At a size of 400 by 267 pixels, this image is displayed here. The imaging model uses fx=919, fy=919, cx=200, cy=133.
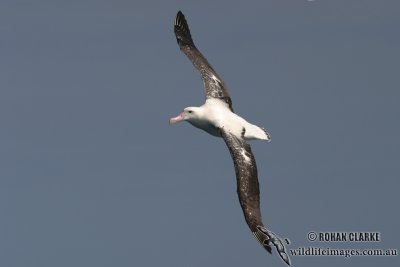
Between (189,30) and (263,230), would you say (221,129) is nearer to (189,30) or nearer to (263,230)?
(263,230)

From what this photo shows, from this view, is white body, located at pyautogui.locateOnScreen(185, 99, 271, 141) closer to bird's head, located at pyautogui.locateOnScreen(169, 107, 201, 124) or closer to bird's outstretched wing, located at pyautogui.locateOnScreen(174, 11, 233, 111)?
bird's head, located at pyautogui.locateOnScreen(169, 107, 201, 124)

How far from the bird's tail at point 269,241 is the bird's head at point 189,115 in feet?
22.0

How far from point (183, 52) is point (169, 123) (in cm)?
512

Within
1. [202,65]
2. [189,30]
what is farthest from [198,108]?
[189,30]

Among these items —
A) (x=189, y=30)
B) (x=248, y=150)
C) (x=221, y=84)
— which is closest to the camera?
(x=248, y=150)

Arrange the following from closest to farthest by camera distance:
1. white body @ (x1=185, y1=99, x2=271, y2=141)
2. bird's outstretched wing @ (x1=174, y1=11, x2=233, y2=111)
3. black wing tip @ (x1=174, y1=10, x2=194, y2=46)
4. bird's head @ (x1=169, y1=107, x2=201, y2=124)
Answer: white body @ (x1=185, y1=99, x2=271, y2=141) → bird's head @ (x1=169, y1=107, x2=201, y2=124) → bird's outstretched wing @ (x1=174, y1=11, x2=233, y2=111) → black wing tip @ (x1=174, y1=10, x2=194, y2=46)

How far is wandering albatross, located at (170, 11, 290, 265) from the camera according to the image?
88.1ft

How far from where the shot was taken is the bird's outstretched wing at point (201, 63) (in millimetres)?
34156

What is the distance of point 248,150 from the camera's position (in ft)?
98.5

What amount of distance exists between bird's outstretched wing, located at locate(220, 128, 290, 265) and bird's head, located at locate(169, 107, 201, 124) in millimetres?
1411

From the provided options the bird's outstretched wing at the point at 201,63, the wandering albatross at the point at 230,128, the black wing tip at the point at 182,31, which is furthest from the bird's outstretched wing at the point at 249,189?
the black wing tip at the point at 182,31

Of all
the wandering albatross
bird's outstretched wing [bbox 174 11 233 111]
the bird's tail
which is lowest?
the bird's tail

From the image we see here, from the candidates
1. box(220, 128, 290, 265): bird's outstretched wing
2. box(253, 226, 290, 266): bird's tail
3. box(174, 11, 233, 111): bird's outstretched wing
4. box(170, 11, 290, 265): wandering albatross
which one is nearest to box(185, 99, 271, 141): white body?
box(170, 11, 290, 265): wandering albatross

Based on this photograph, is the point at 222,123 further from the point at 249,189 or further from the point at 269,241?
the point at 269,241
